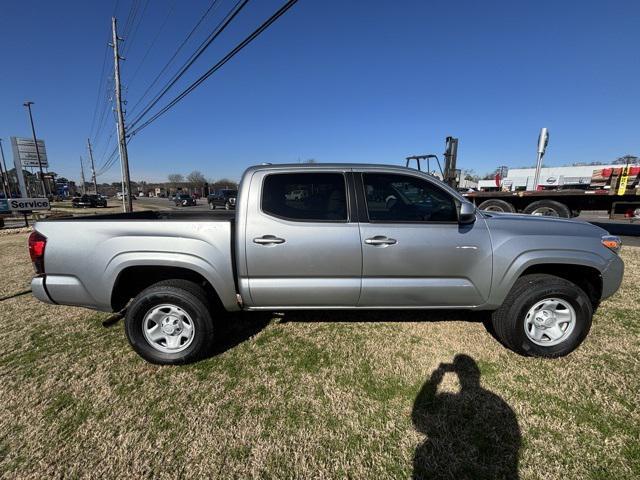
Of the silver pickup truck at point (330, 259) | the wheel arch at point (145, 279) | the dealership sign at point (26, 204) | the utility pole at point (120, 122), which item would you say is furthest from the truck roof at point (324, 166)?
the utility pole at point (120, 122)

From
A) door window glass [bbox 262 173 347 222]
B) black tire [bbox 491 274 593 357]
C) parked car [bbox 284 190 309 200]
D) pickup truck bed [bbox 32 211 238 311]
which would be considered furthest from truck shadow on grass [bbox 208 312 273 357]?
black tire [bbox 491 274 593 357]

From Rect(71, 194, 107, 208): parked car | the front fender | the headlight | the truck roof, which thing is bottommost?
Rect(71, 194, 107, 208): parked car

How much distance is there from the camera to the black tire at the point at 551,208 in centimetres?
891

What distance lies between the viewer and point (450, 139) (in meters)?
9.49

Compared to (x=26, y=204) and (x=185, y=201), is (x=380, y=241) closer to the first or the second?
(x=26, y=204)

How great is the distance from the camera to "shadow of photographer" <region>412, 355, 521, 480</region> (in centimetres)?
188

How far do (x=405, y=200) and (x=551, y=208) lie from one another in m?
8.74

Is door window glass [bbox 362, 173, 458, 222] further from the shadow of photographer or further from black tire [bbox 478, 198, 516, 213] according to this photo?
black tire [bbox 478, 198, 516, 213]

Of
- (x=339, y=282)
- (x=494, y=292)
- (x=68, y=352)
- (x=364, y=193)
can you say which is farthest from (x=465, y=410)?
(x=68, y=352)

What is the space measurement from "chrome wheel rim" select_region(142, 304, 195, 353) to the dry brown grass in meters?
0.23

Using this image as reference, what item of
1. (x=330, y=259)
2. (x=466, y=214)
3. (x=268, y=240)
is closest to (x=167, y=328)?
(x=268, y=240)

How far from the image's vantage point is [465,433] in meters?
2.12

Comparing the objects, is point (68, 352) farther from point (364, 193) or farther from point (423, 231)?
point (423, 231)

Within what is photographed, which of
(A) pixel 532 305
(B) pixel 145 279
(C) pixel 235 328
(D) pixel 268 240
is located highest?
(D) pixel 268 240
